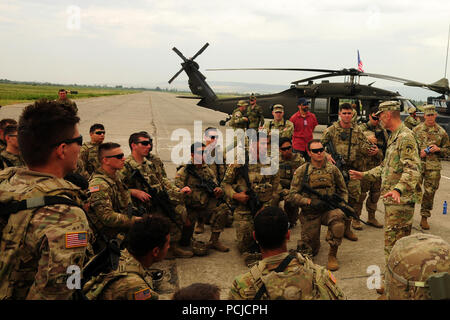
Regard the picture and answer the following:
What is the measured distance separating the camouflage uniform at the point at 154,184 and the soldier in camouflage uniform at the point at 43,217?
266cm

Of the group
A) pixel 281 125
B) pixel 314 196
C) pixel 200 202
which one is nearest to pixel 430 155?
pixel 314 196

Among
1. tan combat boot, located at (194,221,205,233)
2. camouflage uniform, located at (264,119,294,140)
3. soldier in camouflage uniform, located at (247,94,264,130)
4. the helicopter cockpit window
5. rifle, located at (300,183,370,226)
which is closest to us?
rifle, located at (300,183,370,226)

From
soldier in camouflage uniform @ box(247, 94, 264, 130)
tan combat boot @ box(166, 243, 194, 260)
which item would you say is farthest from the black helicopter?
tan combat boot @ box(166, 243, 194, 260)

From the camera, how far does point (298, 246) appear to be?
496cm

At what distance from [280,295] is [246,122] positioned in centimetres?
846

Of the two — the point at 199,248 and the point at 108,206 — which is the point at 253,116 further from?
the point at 108,206

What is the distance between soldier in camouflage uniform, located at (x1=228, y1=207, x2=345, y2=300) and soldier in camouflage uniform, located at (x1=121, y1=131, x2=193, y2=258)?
257 centimetres

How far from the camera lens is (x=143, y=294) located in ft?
6.84

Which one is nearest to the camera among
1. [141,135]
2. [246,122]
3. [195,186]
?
[141,135]

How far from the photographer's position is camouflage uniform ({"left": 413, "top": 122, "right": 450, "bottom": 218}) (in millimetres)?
6062

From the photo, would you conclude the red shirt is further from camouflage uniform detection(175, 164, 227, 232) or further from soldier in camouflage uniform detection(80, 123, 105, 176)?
soldier in camouflage uniform detection(80, 123, 105, 176)

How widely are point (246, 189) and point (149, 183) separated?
137 centimetres
